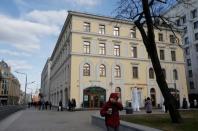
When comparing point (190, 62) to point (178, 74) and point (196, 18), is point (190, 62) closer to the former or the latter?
point (196, 18)

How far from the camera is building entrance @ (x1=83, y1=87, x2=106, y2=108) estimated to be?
132ft

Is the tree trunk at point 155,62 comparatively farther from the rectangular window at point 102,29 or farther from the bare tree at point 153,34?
the rectangular window at point 102,29

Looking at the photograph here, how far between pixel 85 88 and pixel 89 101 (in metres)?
2.16

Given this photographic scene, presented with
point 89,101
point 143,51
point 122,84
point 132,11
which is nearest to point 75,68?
point 89,101

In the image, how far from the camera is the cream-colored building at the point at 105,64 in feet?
133

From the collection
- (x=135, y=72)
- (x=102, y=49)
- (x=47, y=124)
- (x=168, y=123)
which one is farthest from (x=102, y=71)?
(x=168, y=123)

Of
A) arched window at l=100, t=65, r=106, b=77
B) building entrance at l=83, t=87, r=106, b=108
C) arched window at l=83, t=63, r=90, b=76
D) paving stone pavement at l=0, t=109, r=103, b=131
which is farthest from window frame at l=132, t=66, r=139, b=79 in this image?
paving stone pavement at l=0, t=109, r=103, b=131

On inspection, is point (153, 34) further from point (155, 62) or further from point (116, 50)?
point (116, 50)

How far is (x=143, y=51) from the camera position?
1844 inches

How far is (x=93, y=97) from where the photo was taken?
4078cm

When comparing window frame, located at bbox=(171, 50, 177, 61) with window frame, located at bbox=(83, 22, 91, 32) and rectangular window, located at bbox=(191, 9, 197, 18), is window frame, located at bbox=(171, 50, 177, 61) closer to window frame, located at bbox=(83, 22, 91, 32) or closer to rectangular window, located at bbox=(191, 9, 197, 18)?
rectangular window, located at bbox=(191, 9, 197, 18)

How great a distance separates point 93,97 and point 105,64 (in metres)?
5.88

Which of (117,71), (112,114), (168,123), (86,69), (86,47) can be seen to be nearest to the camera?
(112,114)

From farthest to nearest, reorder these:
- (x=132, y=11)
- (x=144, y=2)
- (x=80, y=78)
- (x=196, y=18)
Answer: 1. (x=196, y=18)
2. (x=80, y=78)
3. (x=132, y=11)
4. (x=144, y=2)
